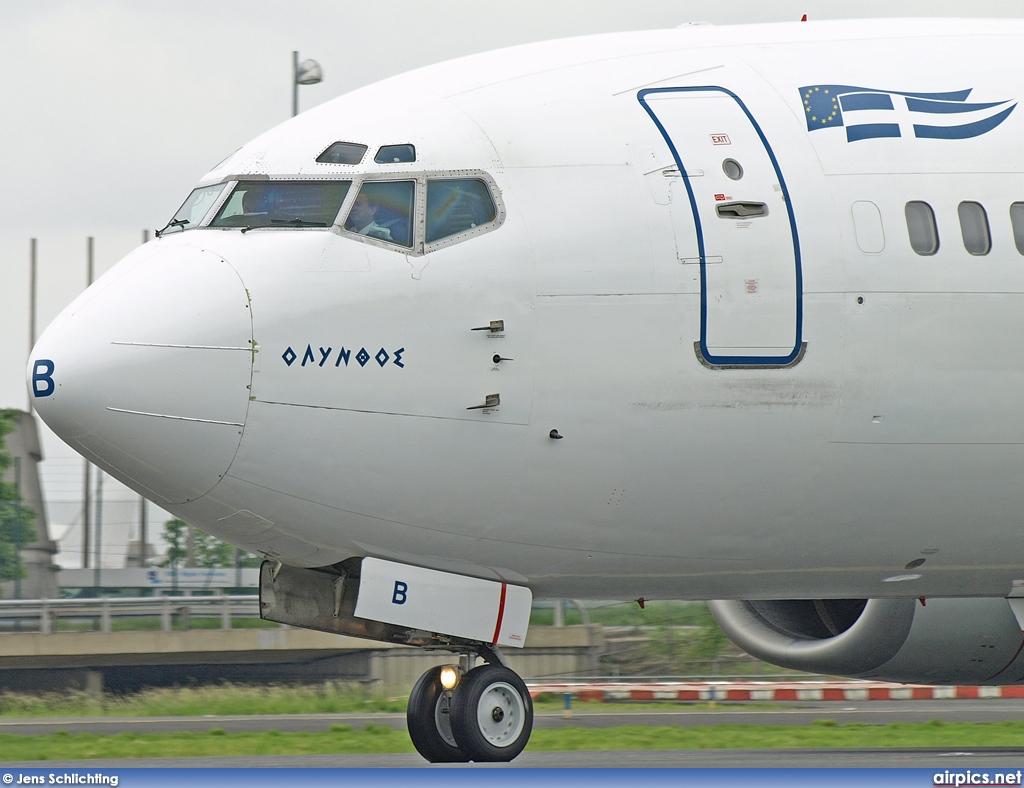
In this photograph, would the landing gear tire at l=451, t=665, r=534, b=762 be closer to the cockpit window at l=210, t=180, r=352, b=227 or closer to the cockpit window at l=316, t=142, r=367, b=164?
the cockpit window at l=210, t=180, r=352, b=227

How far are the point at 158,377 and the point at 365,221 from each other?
168 centimetres

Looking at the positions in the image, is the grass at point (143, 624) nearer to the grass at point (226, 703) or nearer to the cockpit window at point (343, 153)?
the grass at point (226, 703)

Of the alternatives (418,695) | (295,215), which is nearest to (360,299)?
(295,215)

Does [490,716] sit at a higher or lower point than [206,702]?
higher

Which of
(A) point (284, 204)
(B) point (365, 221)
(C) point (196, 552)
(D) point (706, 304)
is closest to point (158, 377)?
(A) point (284, 204)

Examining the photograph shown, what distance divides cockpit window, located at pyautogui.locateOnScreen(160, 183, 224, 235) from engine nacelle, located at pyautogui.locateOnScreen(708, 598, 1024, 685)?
6451 millimetres

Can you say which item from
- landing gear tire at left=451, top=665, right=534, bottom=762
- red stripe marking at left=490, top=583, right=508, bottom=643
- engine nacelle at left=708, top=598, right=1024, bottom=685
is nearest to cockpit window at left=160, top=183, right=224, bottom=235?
red stripe marking at left=490, top=583, right=508, bottom=643

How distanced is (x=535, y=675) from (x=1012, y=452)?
810 inches

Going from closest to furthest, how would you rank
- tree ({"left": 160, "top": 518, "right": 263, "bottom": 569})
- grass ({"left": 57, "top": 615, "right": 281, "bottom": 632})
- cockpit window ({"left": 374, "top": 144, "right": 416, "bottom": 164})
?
cockpit window ({"left": 374, "top": 144, "right": 416, "bottom": 164}) → grass ({"left": 57, "top": 615, "right": 281, "bottom": 632}) → tree ({"left": 160, "top": 518, "right": 263, "bottom": 569})

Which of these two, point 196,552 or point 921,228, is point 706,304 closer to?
point 921,228

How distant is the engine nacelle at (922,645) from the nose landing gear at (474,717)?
3.92 meters

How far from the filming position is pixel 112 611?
29812 mm

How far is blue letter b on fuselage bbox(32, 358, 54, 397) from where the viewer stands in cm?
974

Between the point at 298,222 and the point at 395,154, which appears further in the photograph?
the point at 395,154
